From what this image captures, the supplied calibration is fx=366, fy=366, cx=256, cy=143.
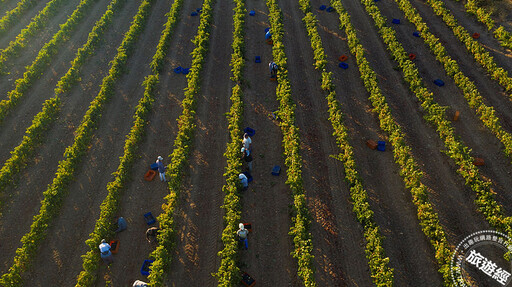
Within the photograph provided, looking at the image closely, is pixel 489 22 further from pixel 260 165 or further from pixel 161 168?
pixel 161 168

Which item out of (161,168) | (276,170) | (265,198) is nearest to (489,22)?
(276,170)

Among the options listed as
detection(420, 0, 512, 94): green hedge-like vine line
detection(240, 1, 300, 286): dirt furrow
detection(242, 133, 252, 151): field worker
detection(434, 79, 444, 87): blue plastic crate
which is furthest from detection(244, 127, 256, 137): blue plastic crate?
detection(420, 0, 512, 94): green hedge-like vine line

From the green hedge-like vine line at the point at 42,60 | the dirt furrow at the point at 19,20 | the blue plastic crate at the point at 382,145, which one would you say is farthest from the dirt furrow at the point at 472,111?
the dirt furrow at the point at 19,20

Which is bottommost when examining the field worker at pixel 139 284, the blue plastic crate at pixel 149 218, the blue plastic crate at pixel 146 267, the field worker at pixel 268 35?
the blue plastic crate at pixel 146 267

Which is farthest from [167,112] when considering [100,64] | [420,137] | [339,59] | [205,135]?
[420,137]

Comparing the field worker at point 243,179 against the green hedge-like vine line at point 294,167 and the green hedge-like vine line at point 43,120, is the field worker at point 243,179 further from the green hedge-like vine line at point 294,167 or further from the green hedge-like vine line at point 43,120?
the green hedge-like vine line at point 43,120

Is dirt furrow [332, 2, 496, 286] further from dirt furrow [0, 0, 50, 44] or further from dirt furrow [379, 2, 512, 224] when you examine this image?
dirt furrow [0, 0, 50, 44]

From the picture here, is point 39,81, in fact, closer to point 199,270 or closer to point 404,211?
point 199,270
